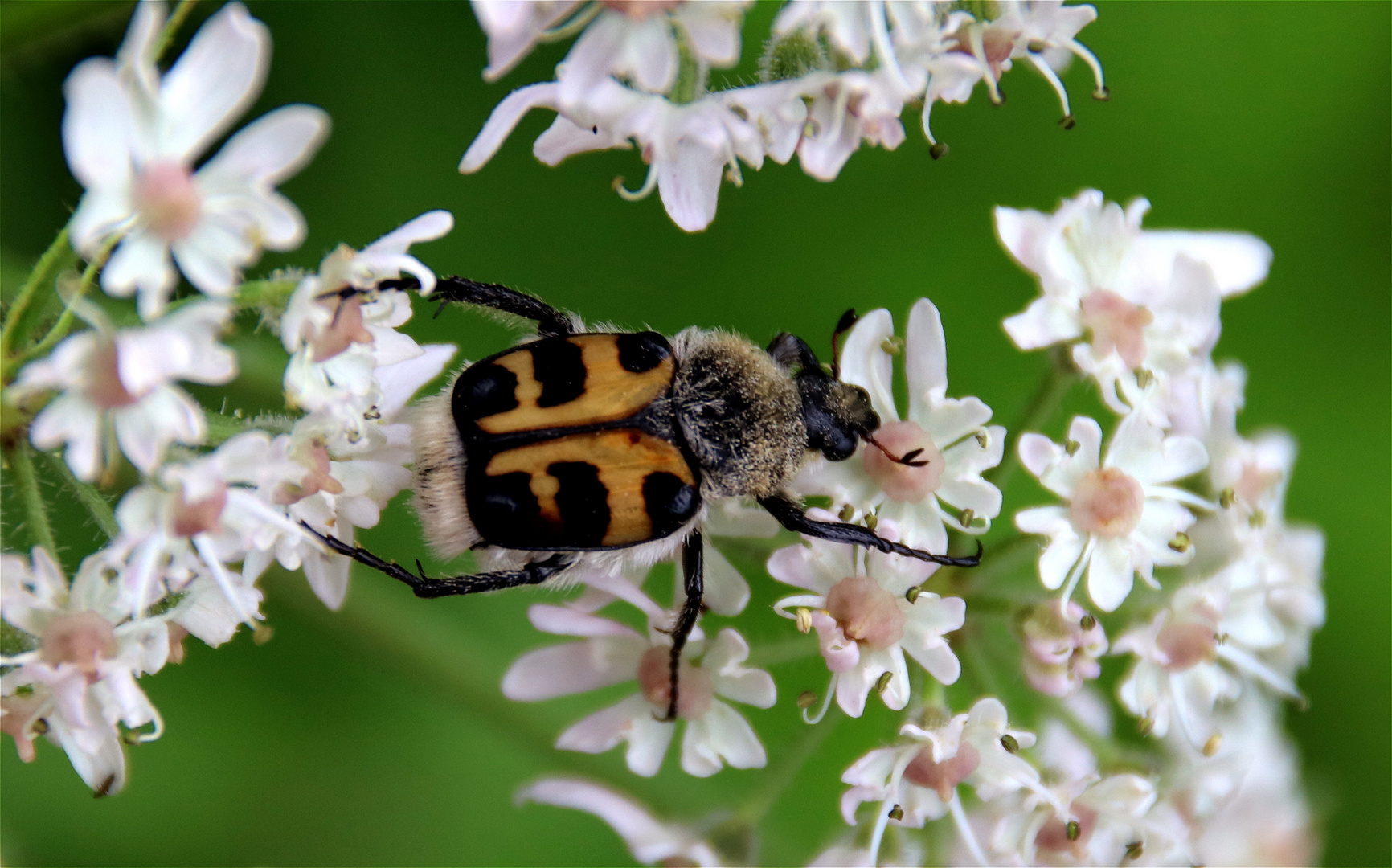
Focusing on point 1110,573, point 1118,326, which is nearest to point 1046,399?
point 1118,326

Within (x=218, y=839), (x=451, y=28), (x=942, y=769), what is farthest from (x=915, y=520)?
(x=218, y=839)

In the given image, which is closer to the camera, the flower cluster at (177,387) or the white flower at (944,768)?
the flower cluster at (177,387)

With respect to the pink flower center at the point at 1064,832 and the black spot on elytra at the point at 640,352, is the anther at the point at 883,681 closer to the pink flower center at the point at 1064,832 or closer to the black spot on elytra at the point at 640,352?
the pink flower center at the point at 1064,832

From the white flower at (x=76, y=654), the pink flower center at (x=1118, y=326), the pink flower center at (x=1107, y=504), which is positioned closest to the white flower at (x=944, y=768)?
the pink flower center at (x=1107, y=504)

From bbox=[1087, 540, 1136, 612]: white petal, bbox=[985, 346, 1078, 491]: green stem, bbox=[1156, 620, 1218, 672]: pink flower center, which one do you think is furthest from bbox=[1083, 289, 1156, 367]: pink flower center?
bbox=[1156, 620, 1218, 672]: pink flower center

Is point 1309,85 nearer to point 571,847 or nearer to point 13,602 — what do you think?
point 571,847

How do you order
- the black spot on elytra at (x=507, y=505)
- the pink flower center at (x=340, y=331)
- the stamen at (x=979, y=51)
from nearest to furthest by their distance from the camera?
the pink flower center at (x=340, y=331) → the stamen at (x=979, y=51) → the black spot on elytra at (x=507, y=505)

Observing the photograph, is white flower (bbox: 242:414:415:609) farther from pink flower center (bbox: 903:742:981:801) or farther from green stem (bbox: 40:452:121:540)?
pink flower center (bbox: 903:742:981:801)
